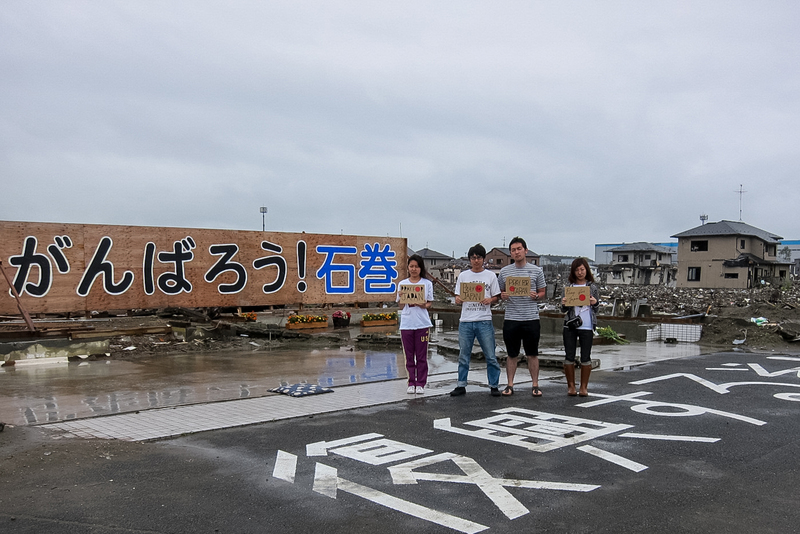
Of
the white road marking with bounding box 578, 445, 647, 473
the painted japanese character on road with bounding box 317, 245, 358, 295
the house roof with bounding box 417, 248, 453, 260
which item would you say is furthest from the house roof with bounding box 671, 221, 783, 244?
the white road marking with bounding box 578, 445, 647, 473

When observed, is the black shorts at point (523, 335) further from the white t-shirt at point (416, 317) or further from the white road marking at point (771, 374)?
the white road marking at point (771, 374)

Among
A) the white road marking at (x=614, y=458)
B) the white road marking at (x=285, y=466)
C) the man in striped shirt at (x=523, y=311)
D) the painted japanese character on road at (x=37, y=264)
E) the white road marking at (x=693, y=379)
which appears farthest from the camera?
the painted japanese character on road at (x=37, y=264)

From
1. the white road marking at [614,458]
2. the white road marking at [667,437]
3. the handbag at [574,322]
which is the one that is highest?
the handbag at [574,322]

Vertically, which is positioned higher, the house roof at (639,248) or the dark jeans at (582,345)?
the house roof at (639,248)

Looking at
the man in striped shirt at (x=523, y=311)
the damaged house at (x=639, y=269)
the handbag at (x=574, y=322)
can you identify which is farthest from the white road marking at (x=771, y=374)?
the damaged house at (x=639, y=269)

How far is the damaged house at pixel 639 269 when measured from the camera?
237 ft

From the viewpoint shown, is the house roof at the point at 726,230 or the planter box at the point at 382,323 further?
the house roof at the point at 726,230

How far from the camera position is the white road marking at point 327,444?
5.40 meters

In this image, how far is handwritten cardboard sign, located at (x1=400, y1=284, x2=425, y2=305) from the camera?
8164mm

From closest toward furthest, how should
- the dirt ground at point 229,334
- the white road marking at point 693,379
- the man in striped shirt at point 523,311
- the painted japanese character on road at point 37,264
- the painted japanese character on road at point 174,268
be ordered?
the man in striped shirt at point 523,311, the white road marking at point 693,379, the dirt ground at point 229,334, the painted japanese character on road at point 37,264, the painted japanese character on road at point 174,268

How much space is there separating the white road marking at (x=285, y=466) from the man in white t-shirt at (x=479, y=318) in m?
3.28

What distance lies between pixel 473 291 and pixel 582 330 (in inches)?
57.6

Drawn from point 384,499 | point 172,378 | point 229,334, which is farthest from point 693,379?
point 229,334

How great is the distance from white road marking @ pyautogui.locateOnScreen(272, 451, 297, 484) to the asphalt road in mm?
17
